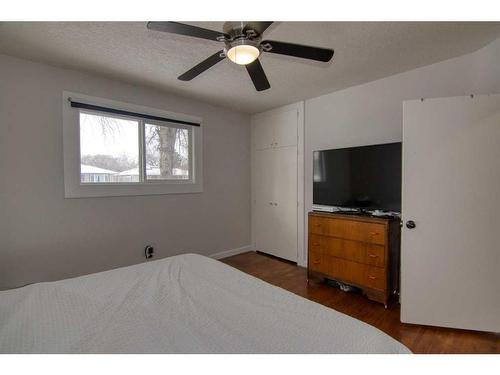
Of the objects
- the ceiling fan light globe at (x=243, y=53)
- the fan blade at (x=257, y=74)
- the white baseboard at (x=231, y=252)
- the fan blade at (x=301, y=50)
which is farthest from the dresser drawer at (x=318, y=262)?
the ceiling fan light globe at (x=243, y=53)

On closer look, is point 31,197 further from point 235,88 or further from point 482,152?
point 482,152

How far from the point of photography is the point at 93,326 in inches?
38.7

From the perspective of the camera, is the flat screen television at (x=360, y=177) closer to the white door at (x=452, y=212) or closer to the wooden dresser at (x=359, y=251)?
the wooden dresser at (x=359, y=251)

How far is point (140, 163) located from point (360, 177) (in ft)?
8.41

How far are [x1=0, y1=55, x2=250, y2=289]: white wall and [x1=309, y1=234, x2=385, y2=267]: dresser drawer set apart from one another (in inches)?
65.7

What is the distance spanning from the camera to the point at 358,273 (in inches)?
97.2

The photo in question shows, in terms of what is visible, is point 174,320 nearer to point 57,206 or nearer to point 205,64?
point 205,64

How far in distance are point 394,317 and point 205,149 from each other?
2.92m

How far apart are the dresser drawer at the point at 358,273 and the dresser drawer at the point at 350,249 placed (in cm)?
5

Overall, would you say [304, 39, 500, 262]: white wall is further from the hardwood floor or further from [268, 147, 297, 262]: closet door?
the hardwood floor

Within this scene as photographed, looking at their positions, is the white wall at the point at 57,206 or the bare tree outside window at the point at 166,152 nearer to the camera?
the white wall at the point at 57,206

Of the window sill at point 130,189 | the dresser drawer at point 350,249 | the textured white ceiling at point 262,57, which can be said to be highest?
the textured white ceiling at point 262,57

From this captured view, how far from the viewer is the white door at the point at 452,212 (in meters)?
1.80
